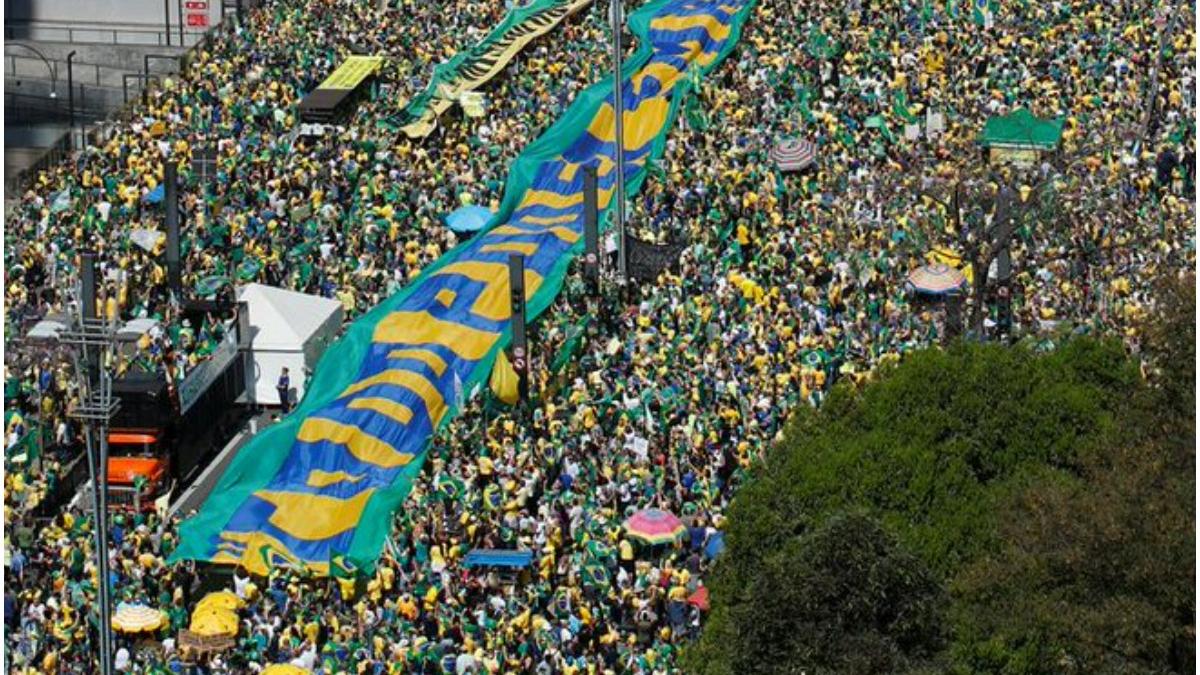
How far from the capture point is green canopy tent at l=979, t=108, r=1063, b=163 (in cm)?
7512

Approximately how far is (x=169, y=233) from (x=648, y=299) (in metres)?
9.36

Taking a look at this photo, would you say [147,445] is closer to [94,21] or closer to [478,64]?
[478,64]

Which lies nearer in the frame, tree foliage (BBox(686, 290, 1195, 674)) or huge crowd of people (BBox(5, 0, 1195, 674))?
tree foliage (BBox(686, 290, 1195, 674))

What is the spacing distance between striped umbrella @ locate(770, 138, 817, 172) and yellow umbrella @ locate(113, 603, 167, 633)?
20128mm

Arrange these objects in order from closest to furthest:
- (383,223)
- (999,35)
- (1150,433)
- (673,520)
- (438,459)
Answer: (1150,433) → (673,520) → (438,459) → (383,223) → (999,35)

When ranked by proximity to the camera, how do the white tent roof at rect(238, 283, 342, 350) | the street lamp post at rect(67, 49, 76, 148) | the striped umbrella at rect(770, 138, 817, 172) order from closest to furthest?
the white tent roof at rect(238, 283, 342, 350) < the striped umbrella at rect(770, 138, 817, 172) < the street lamp post at rect(67, 49, 76, 148)

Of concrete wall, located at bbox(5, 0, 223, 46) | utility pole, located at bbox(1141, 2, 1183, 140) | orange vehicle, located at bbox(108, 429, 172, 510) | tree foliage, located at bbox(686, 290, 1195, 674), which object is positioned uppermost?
tree foliage, located at bbox(686, 290, 1195, 674)

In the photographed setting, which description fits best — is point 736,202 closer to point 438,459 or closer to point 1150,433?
point 438,459

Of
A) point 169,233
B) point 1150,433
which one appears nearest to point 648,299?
point 169,233

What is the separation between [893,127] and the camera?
77.2 metres

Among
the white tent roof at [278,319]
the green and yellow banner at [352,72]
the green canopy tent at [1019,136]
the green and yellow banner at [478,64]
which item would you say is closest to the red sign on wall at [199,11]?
the green and yellow banner at [352,72]

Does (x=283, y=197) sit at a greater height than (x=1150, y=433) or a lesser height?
lesser

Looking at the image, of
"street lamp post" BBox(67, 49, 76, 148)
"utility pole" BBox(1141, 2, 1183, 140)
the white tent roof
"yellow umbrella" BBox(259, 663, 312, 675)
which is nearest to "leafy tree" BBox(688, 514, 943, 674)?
"yellow umbrella" BBox(259, 663, 312, 675)

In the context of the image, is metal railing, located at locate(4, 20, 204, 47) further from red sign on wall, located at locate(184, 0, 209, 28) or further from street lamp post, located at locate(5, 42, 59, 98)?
red sign on wall, located at locate(184, 0, 209, 28)
